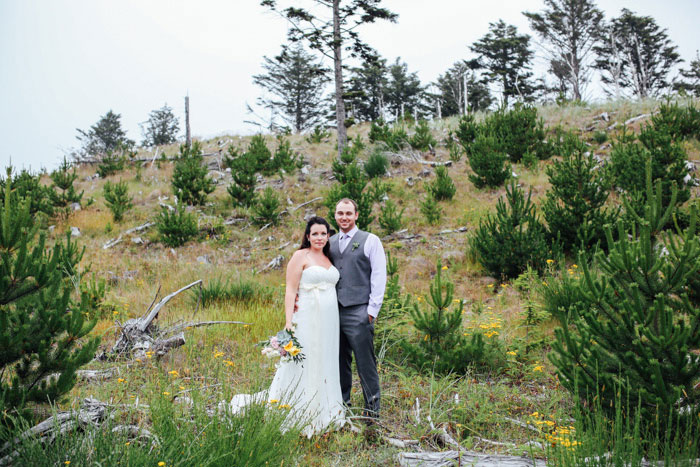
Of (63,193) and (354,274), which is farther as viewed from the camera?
(63,193)

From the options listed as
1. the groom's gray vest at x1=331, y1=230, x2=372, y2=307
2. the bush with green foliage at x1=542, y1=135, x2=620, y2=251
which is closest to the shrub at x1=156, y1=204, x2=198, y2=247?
the groom's gray vest at x1=331, y1=230, x2=372, y2=307

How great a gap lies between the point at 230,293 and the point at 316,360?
4.22 m

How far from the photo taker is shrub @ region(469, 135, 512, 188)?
12016 mm

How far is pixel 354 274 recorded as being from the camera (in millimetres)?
3812

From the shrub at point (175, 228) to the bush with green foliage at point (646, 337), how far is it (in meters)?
10.3

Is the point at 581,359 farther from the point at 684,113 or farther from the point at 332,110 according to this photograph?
the point at 332,110

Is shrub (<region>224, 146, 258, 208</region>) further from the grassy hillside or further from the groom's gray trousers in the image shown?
the groom's gray trousers

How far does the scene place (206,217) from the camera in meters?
12.8

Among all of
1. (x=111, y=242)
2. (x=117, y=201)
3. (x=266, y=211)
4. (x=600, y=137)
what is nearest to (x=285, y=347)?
(x=266, y=211)

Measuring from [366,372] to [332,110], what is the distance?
37.2m

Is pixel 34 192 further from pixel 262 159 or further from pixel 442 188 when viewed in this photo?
pixel 442 188

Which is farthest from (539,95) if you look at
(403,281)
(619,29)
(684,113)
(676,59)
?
(403,281)

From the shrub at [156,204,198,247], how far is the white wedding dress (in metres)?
8.47

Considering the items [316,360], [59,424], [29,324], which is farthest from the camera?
[316,360]
